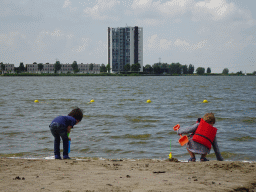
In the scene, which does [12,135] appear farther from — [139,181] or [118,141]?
[139,181]

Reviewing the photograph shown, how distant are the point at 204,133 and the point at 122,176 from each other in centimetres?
248

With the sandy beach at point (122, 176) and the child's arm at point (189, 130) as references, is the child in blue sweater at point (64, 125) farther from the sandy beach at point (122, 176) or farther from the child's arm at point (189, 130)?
the child's arm at point (189, 130)

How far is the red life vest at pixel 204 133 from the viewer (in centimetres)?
725

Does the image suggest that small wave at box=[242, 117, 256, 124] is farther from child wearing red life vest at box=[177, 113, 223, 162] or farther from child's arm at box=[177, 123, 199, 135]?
child's arm at box=[177, 123, 199, 135]

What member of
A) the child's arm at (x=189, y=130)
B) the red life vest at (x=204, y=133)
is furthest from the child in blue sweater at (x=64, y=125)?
the red life vest at (x=204, y=133)

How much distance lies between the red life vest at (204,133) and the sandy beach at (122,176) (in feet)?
2.15

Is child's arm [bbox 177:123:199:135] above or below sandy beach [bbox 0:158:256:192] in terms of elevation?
above

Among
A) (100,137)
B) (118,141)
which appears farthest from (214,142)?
(100,137)

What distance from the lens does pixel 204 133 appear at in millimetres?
7254

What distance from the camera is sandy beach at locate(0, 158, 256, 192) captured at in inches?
194

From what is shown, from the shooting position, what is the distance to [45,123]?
607 inches

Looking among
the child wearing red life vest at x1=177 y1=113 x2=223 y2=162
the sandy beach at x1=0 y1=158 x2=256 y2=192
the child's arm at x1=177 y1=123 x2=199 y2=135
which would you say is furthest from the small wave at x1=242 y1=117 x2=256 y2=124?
the sandy beach at x1=0 y1=158 x2=256 y2=192

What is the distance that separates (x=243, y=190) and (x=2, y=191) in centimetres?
370

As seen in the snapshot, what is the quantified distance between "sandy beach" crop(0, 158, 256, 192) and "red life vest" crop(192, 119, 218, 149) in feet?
2.15
